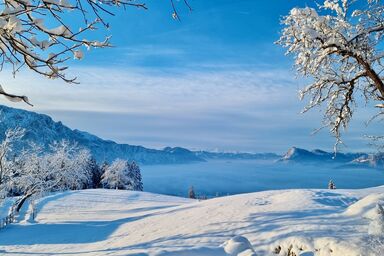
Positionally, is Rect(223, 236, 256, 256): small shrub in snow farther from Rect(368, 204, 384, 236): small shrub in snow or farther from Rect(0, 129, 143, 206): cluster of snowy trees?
Rect(0, 129, 143, 206): cluster of snowy trees

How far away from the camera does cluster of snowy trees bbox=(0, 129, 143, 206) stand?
92.0ft

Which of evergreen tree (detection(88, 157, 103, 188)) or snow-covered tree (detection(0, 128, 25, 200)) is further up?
snow-covered tree (detection(0, 128, 25, 200))

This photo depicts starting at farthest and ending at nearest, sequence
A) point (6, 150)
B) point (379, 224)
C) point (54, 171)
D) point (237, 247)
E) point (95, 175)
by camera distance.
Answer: point (95, 175), point (54, 171), point (6, 150), point (237, 247), point (379, 224)

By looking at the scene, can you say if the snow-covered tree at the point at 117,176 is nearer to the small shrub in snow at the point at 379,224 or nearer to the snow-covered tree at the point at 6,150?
the snow-covered tree at the point at 6,150

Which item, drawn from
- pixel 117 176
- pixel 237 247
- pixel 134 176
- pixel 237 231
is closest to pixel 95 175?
pixel 134 176

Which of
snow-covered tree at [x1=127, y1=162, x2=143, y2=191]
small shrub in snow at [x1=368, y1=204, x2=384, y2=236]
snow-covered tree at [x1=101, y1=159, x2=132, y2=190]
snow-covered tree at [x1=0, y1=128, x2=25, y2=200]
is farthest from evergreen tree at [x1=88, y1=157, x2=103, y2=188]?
small shrub in snow at [x1=368, y1=204, x2=384, y2=236]

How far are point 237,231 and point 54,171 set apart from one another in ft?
106

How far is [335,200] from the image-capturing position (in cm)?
1778

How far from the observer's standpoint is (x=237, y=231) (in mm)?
15016

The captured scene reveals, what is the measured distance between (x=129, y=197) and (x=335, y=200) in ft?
109

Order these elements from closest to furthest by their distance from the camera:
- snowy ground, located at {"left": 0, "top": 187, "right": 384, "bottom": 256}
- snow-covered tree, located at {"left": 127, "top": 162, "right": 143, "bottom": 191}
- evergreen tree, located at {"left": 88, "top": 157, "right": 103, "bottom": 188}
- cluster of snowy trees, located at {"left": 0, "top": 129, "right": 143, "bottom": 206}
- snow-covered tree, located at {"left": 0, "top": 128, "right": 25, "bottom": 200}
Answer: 1. snowy ground, located at {"left": 0, "top": 187, "right": 384, "bottom": 256}
2. snow-covered tree, located at {"left": 0, "top": 128, "right": 25, "bottom": 200}
3. cluster of snowy trees, located at {"left": 0, "top": 129, "right": 143, "bottom": 206}
4. snow-covered tree, located at {"left": 127, "top": 162, "right": 143, "bottom": 191}
5. evergreen tree, located at {"left": 88, "top": 157, "right": 103, "bottom": 188}

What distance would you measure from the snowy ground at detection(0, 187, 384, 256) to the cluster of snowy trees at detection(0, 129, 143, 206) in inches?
221

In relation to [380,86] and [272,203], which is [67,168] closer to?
[272,203]

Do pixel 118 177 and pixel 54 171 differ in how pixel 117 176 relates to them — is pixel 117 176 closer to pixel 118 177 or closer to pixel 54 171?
pixel 118 177
